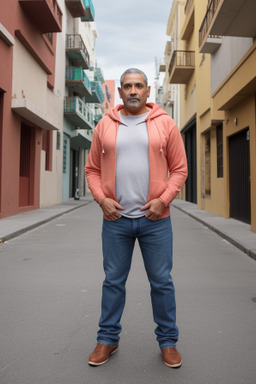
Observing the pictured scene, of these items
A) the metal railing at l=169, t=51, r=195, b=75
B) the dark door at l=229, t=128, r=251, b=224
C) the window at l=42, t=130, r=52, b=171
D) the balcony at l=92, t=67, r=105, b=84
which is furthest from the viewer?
the balcony at l=92, t=67, r=105, b=84

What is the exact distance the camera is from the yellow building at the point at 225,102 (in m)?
9.20

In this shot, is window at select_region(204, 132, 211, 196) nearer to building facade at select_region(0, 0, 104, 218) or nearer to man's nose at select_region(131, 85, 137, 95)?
building facade at select_region(0, 0, 104, 218)

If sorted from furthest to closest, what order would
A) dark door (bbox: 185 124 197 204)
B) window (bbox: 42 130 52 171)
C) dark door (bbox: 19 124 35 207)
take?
dark door (bbox: 185 124 197 204) < window (bbox: 42 130 52 171) < dark door (bbox: 19 124 35 207)

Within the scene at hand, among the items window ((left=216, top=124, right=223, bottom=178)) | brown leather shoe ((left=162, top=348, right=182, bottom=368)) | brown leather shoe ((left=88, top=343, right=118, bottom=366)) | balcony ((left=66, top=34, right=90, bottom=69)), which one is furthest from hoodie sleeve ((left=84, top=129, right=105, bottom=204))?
balcony ((left=66, top=34, right=90, bottom=69))

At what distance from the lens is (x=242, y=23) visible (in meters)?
8.82

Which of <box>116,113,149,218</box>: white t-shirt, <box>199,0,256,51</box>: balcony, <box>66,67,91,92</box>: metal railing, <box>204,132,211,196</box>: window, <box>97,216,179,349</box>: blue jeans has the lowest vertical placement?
<box>97,216,179,349</box>: blue jeans

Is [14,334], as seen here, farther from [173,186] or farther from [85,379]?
[173,186]

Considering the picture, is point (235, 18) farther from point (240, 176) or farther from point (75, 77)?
point (75, 77)

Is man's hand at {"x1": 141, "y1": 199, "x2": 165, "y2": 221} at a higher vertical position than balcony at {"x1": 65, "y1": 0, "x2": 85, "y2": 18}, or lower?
lower

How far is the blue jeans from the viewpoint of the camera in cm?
267

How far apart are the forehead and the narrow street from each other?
1.95 meters

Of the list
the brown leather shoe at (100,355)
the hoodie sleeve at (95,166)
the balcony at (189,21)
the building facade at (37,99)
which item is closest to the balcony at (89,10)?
the building facade at (37,99)

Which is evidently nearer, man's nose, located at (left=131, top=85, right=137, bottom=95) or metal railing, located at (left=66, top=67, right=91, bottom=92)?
man's nose, located at (left=131, top=85, right=137, bottom=95)

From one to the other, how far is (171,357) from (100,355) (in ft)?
1.60
